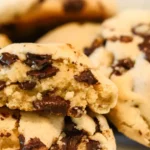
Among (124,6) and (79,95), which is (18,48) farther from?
(124,6)

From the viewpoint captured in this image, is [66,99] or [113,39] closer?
[66,99]

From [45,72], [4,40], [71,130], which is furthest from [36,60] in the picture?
[4,40]

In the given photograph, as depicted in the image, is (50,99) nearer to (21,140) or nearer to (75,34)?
(21,140)

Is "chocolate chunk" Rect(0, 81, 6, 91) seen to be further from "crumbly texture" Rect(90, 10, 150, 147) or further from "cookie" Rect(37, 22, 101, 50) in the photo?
"cookie" Rect(37, 22, 101, 50)

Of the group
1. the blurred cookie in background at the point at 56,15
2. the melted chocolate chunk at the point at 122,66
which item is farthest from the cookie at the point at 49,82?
the blurred cookie in background at the point at 56,15

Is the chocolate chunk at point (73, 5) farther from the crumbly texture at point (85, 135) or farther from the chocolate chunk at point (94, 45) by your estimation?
the crumbly texture at point (85, 135)

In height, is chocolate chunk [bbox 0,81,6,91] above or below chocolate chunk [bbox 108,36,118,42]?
above

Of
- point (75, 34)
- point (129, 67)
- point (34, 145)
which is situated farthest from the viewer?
point (75, 34)

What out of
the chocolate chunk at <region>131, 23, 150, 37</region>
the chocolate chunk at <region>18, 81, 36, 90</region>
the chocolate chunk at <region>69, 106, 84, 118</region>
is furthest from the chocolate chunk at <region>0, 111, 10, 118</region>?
the chocolate chunk at <region>131, 23, 150, 37</region>
